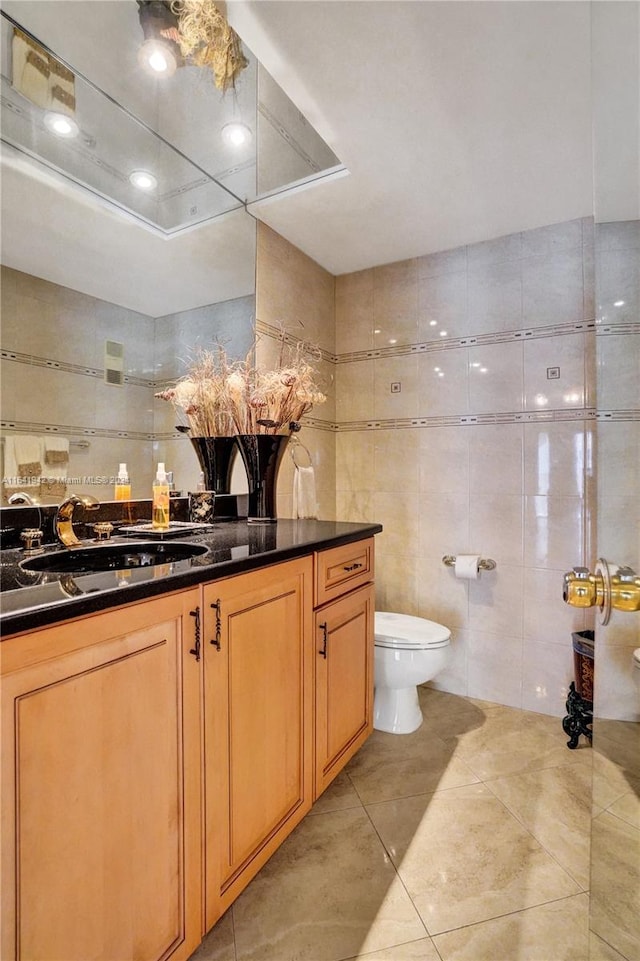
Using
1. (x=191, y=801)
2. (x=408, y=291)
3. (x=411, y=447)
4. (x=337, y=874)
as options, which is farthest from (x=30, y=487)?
(x=408, y=291)

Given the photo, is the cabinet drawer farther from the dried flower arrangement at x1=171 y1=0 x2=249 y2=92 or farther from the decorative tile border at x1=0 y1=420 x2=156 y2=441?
the dried flower arrangement at x1=171 y1=0 x2=249 y2=92

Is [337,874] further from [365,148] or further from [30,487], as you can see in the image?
[365,148]

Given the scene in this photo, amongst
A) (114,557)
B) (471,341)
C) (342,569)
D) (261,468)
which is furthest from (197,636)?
(471,341)

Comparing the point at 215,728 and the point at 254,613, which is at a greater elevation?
the point at 254,613

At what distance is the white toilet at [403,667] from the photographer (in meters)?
1.93

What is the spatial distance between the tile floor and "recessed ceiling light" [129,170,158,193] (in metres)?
2.14

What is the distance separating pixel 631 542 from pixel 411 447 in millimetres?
1904

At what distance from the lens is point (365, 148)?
1.73 meters

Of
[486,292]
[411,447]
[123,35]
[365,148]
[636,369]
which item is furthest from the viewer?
[411,447]

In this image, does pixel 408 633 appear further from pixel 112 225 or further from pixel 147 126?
pixel 147 126

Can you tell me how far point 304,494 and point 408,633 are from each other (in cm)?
76

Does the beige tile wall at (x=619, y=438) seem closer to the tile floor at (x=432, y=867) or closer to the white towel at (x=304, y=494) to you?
the tile floor at (x=432, y=867)

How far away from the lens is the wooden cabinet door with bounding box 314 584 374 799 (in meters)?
1.46

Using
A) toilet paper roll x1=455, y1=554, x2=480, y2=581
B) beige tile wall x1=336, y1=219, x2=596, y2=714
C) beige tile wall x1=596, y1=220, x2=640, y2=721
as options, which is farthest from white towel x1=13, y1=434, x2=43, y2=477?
toilet paper roll x1=455, y1=554, x2=480, y2=581
